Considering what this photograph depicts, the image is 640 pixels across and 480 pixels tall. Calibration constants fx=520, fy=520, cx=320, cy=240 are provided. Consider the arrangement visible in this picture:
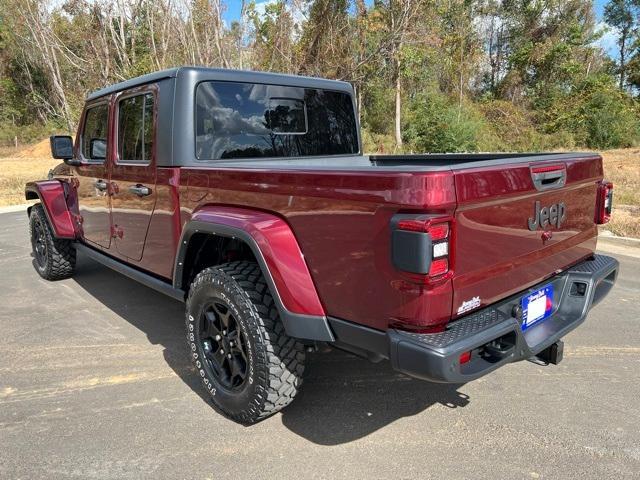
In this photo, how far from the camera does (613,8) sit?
4075 cm

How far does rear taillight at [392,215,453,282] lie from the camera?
1.96m

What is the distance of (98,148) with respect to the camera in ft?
14.1

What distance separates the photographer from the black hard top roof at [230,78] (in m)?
3.25

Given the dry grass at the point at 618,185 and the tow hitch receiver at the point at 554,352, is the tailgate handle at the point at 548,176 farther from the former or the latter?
the dry grass at the point at 618,185

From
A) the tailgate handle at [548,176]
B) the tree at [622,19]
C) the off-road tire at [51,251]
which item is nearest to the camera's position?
the tailgate handle at [548,176]

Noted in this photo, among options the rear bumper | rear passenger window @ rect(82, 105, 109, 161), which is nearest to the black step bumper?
the rear bumper

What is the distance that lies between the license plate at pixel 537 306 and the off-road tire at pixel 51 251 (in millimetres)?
4512

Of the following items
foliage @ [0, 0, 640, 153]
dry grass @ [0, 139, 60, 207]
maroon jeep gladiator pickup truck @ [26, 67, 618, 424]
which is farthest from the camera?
foliage @ [0, 0, 640, 153]

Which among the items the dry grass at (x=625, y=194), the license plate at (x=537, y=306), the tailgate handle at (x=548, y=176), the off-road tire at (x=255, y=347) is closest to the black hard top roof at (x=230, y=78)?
the off-road tire at (x=255, y=347)

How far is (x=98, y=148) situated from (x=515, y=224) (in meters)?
3.39

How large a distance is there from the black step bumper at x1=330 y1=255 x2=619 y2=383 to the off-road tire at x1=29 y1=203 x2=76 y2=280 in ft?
13.6

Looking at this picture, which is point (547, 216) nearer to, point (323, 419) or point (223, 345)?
point (323, 419)

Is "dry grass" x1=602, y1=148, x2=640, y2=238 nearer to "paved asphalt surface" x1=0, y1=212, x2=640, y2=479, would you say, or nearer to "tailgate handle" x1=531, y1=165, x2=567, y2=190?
"paved asphalt surface" x1=0, y1=212, x2=640, y2=479

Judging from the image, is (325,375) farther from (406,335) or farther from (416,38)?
(416,38)
